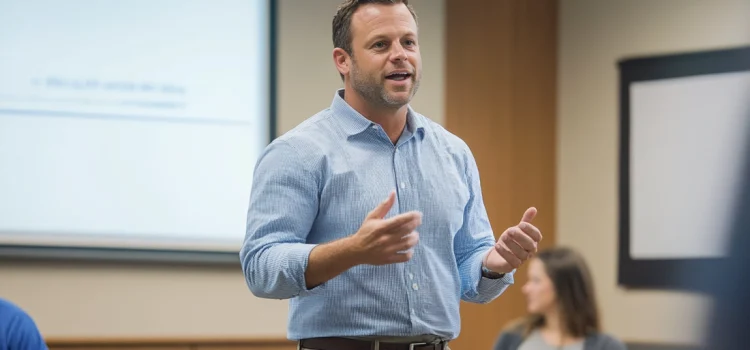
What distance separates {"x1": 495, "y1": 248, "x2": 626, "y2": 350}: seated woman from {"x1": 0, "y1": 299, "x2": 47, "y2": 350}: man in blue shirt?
1899 mm

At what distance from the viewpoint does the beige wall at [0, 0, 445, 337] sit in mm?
3988

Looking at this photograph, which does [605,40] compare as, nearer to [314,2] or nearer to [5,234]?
[314,2]

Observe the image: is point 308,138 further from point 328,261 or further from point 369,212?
point 328,261

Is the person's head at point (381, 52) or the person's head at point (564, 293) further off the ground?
the person's head at point (381, 52)

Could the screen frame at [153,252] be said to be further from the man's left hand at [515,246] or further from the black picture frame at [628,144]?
the man's left hand at [515,246]

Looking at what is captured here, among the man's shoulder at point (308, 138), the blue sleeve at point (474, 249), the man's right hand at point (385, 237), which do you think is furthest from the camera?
the blue sleeve at point (474, 249)

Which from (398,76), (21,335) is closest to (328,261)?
(398,76)

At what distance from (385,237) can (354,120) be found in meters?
0.44

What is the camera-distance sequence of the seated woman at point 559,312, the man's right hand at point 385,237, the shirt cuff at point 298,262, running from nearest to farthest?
the man's right hand at point 385,237, the shirt cuff at point 298,262, the seated woman at point 559,312

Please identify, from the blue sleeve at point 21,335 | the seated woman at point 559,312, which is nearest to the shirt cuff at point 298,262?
the blue sleeve at point 21,335

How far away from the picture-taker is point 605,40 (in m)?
4.73

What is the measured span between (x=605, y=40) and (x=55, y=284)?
2.59m

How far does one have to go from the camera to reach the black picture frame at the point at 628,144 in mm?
4332

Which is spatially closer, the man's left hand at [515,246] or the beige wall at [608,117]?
the man's left hand at [515,246]
